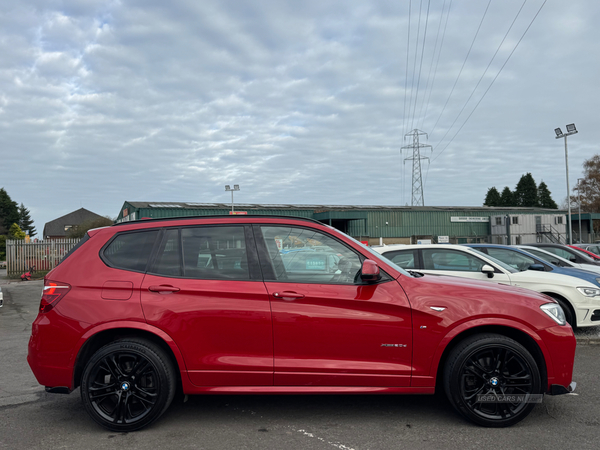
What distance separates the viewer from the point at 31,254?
27.3 meters

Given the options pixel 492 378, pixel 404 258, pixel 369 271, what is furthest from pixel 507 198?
pixel 369 271

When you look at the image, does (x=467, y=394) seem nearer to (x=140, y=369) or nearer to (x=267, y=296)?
(x=267, y=296)

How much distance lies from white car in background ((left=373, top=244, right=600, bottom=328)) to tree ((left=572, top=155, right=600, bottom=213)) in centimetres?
8132

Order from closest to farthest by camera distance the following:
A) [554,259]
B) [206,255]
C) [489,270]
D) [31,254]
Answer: [206,255] < [489,270] < [554,259] < [31,254]

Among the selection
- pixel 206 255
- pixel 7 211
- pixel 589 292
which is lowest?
pixel 589 292

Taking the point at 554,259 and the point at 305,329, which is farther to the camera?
the point at 554,259

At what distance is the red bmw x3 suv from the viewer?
3.84 meters

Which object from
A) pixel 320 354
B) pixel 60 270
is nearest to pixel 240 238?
pixel 320 354

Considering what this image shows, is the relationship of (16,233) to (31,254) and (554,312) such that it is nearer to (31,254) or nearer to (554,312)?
(31,254)

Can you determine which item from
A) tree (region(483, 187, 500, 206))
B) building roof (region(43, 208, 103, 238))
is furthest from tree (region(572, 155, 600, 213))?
building roof (region(43, 208, 103, 238))

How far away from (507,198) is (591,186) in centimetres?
2398

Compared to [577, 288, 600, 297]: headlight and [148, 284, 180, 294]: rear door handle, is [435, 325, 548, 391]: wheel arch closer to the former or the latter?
[148, 284, 180, 294]: rear door handle

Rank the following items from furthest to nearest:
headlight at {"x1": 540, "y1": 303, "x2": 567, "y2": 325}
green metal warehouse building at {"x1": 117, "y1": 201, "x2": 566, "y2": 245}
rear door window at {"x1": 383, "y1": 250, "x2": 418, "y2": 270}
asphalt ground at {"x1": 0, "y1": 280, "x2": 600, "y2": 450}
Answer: green metal warehouse building at {"x1": 117, "y1": 201, "x2": 566, "y2": 245}, rear door window at {"x1": 383, "y1": 250, "x2": 418, "y2": 270}, headlight at {"x1": 540, "y1": 303, "x2": 567, "y2": 325}, asphalt ground at {"x1": 0, "y1": 280, "x2": 600, "y2": 450}

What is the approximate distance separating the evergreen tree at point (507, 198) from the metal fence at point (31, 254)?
303 feet
